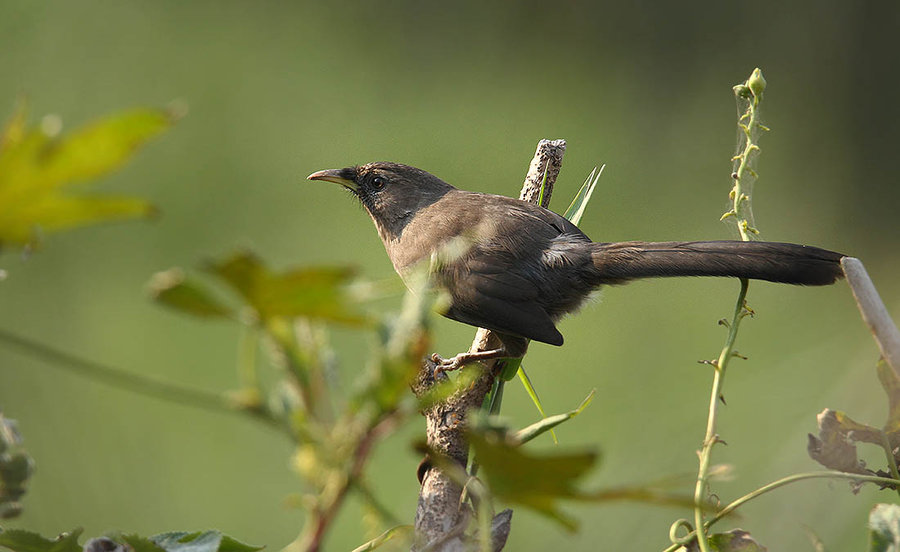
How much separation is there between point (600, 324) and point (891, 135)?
134 centimetres

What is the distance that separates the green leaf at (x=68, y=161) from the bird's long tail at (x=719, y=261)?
0.91 meters

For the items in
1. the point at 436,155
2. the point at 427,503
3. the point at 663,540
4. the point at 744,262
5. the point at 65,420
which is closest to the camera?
the point at 427,503

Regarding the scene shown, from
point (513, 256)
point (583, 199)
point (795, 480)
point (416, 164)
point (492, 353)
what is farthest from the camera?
point (416, 164)

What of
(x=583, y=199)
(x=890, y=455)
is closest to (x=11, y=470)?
(x=890, y=455)

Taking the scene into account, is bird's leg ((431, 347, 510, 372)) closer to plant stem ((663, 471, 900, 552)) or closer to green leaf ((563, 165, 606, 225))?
green leaf ((563, 165, 606, 225))

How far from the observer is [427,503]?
0.59 metres

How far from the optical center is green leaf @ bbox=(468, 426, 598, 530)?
0.24m

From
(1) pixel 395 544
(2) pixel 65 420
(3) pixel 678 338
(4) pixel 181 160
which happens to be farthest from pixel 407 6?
(1) pixel 395 544

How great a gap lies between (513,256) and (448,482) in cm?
115

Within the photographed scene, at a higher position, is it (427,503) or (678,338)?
(678,338)

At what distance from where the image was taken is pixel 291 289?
233 millimetres

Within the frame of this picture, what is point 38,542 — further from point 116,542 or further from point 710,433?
point 710,433

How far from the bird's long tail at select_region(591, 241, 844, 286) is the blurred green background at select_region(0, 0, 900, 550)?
0.71m

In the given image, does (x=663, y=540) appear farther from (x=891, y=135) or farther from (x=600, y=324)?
(x=891, y=135)
